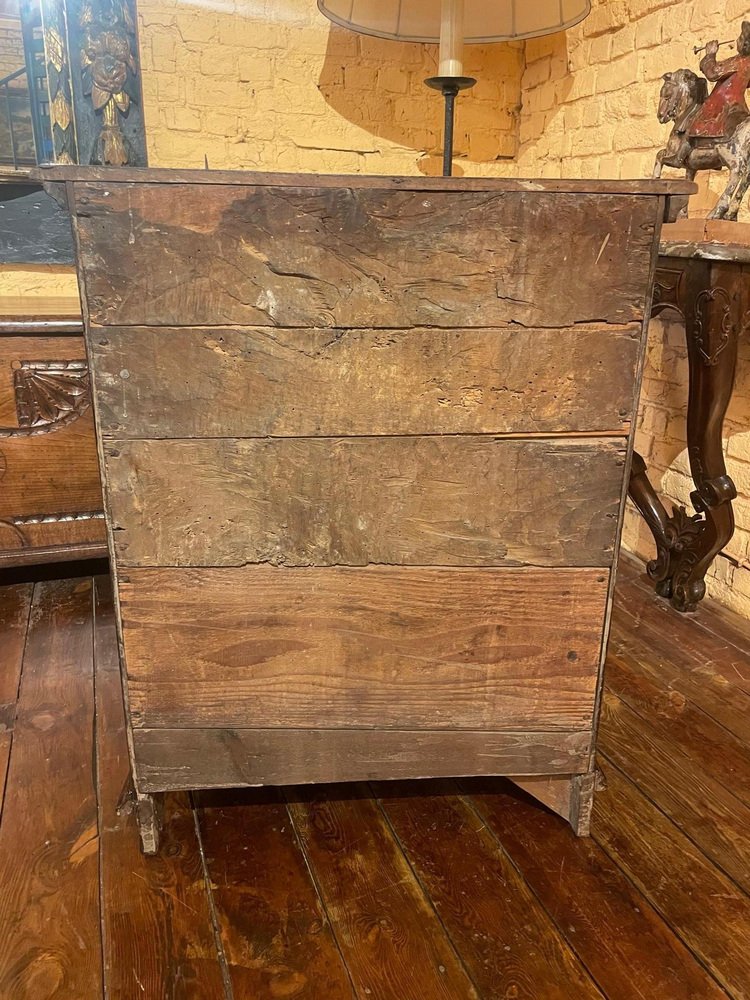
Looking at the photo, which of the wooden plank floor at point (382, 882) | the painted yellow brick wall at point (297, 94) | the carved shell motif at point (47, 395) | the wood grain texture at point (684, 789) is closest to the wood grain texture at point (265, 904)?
the wooden plank floor at point (382, 882)

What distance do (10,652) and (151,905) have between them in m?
0.87

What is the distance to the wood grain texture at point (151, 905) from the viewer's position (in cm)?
91

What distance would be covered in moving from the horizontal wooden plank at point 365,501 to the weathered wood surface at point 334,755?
0.87 feet

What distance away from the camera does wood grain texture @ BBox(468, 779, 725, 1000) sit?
3.00 feet

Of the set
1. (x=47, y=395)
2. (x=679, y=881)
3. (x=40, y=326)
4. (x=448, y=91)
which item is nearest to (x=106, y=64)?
(x=40, y=326)

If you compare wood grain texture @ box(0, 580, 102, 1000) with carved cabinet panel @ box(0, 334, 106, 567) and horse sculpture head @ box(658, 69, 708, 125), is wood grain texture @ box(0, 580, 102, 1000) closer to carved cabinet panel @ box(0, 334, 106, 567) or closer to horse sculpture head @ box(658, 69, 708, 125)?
carved cabinet panel @ box(0, 334, 106, 567)

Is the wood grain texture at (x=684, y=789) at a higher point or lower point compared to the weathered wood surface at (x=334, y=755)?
lower

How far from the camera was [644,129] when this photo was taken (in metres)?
1.91

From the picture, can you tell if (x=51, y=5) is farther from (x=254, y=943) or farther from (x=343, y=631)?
(x=254, y=943)

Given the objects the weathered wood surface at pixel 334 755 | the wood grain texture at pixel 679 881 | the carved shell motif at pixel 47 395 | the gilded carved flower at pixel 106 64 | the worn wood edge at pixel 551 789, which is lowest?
the wood grain texture at pixel 679 881

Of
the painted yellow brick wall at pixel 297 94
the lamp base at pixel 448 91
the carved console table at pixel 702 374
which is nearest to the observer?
the lamp base at pixel 448 91

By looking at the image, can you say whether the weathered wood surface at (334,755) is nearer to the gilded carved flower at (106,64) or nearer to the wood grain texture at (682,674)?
the wood grain texture at (682,674)

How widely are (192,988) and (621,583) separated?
56.7 inches

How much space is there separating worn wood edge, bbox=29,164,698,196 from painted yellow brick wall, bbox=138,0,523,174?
1440 millimetres
